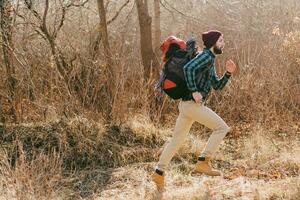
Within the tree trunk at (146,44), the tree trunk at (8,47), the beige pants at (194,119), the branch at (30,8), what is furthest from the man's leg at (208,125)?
the tree trunk at (8,47)

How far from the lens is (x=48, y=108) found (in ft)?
28.3

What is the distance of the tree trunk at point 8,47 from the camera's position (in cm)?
876

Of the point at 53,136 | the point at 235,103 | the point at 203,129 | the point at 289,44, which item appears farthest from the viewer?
the point at 235,103

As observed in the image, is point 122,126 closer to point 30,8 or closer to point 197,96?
point 30,8

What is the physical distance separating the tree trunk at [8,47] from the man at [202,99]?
170 inches

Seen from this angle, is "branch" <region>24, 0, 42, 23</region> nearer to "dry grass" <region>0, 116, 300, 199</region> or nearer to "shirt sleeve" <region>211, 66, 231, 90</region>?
"dry grass" <region>0, 116, 300, 199</region>

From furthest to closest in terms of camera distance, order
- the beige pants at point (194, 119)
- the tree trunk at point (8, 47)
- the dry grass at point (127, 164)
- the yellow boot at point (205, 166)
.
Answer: the tree trunk at point (8, 47) < the dry grass at point (127, 164) < the yellow boot at point (205, 166) < the beige pants at point (194, 119)

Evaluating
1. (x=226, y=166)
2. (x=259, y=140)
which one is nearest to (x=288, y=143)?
(x=259, y=140)

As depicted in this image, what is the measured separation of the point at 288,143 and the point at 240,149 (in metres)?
0.81

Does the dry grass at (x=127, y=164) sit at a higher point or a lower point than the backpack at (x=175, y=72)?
lower

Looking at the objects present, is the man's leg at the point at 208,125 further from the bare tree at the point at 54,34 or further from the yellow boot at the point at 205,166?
the bare tree at the point at 54,34

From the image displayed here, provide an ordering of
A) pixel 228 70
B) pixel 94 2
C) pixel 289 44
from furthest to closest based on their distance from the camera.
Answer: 1. pixel 94 2
2. pixel 289 44
3. pixel 228 70

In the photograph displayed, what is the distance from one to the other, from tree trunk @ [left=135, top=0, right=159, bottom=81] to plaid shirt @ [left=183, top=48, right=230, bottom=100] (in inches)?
163

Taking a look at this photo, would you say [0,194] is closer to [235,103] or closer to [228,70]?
[228,70]
